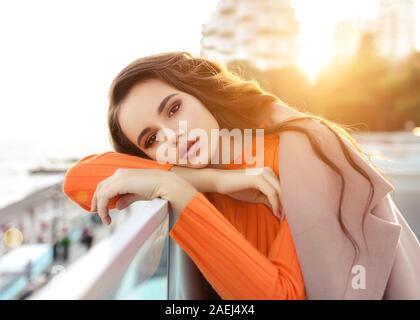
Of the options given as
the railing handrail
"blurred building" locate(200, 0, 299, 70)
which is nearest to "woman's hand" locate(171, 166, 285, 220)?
the railing handrail

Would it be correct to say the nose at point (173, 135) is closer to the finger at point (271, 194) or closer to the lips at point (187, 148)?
the lips at point (187, 148)

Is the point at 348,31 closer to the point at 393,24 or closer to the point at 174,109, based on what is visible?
the point at 393,24

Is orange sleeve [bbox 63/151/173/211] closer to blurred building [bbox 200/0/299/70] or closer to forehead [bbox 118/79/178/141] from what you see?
forehead [bbox 118/79/178/141]

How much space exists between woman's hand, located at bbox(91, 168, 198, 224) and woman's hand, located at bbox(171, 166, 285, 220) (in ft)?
0.31

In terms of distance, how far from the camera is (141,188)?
0.95 m

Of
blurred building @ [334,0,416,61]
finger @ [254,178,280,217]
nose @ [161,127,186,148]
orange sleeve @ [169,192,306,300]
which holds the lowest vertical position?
orange sleeve @ [169,192,306,300]

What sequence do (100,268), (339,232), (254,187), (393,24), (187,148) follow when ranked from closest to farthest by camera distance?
(100,268) → (339,232) → (254,187) → (187,148) → (393,24)

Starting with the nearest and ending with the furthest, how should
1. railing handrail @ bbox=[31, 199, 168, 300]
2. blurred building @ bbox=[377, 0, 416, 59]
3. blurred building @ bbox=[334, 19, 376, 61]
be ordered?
railing handrail @ bbox=[31, 199, 168, 300] < blurred building @ bbox=[334, 19, 376, 61] < blurred building @ bbox=[377, 0, 416, 59]

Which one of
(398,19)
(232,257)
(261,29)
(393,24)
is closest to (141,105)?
(232,257)

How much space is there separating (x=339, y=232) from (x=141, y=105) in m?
0.54

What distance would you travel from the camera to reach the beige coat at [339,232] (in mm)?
846

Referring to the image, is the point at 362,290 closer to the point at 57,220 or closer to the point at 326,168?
the point at 326,168

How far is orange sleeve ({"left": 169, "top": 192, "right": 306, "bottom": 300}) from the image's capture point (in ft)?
2.64

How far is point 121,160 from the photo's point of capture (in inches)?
42.0
